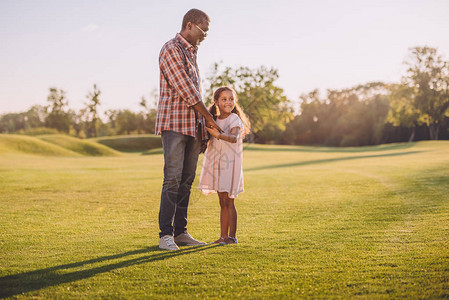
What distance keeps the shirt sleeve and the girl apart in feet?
1.65

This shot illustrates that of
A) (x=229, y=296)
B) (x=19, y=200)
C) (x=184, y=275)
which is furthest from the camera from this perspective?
(x=19, y=200)

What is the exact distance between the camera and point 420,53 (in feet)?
195

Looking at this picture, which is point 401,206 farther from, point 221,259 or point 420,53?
point 420,53

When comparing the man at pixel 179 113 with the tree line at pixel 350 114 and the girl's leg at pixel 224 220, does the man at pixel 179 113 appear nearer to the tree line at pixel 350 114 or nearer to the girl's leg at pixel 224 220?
the girl's leg at pixel 224 220

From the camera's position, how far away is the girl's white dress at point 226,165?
5004 mm

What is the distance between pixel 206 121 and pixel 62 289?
7.84ft

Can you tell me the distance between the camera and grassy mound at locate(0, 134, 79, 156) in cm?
3303

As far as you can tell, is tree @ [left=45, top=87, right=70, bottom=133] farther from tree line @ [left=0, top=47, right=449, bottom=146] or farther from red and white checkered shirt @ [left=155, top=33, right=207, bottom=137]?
red and white checkered shirt @ [left=155, top=33, right=207, bottom=137]

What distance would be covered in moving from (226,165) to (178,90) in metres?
1.14

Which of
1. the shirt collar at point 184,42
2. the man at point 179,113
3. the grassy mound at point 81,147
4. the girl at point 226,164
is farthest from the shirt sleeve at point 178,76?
the grassy mound at point 81,147

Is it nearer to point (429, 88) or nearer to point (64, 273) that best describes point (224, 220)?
point (64, 273)

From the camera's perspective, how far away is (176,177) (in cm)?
486

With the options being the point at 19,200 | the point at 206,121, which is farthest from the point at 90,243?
the point at 19,200

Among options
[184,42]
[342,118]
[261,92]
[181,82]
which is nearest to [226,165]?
[181,82]
